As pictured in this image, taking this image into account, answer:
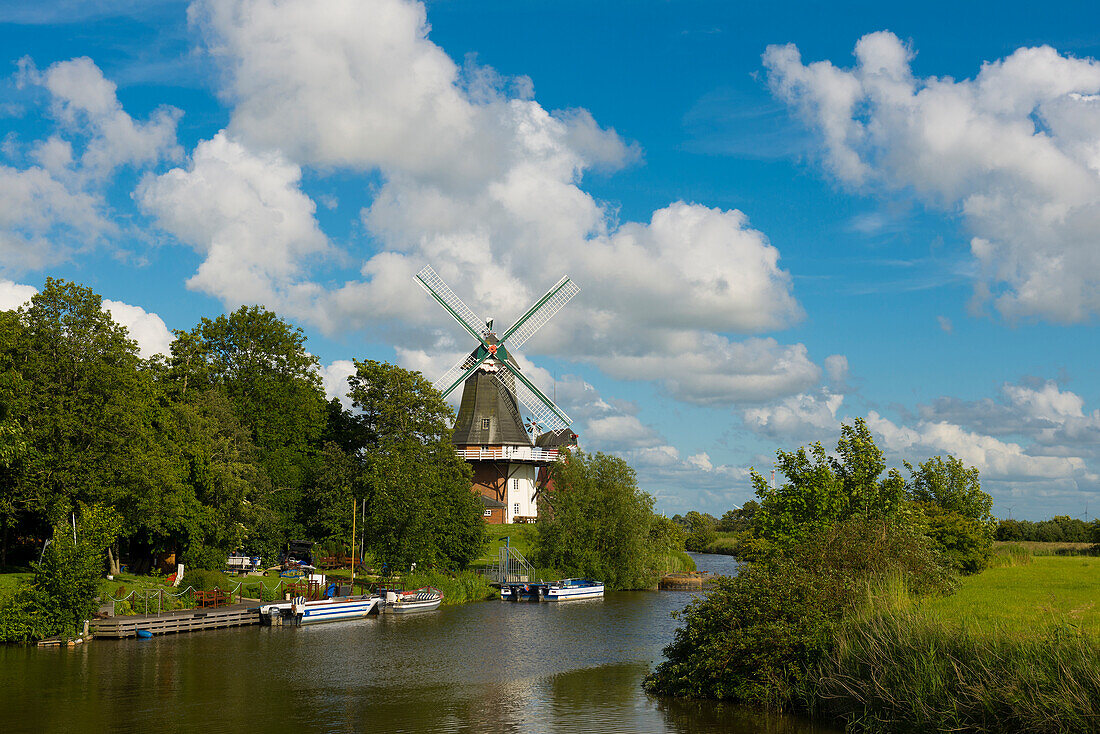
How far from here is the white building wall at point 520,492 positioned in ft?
284

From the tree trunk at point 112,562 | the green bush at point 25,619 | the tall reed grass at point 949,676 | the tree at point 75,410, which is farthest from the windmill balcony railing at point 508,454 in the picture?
the tall reed grass at point 949,676

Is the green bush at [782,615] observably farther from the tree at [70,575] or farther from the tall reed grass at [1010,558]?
the tree at [70,575]

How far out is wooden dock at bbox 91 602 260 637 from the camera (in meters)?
38.9

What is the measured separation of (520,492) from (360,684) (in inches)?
2269

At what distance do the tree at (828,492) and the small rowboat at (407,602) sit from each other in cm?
2604

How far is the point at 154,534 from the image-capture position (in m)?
51.0

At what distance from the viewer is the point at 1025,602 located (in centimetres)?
2555

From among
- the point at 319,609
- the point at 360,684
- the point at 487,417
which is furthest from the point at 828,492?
the point at 487,417

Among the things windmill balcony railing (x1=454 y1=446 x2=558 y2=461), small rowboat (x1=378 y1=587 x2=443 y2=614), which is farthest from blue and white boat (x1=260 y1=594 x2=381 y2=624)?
windmill balcony railing (x1=454 y1=446 x2=558 y2=461)

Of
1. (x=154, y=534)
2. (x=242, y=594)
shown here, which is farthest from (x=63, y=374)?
(x=242, y=594)

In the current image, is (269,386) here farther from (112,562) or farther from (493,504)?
(493,504)

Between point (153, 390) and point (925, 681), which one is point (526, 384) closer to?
point (153, 390)

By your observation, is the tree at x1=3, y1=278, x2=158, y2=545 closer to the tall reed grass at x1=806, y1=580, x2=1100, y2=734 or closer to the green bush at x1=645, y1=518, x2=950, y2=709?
the green bush at x1=645, y1=518, x2=950, y2=709

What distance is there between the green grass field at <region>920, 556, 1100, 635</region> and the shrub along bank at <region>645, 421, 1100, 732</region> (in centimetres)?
15
